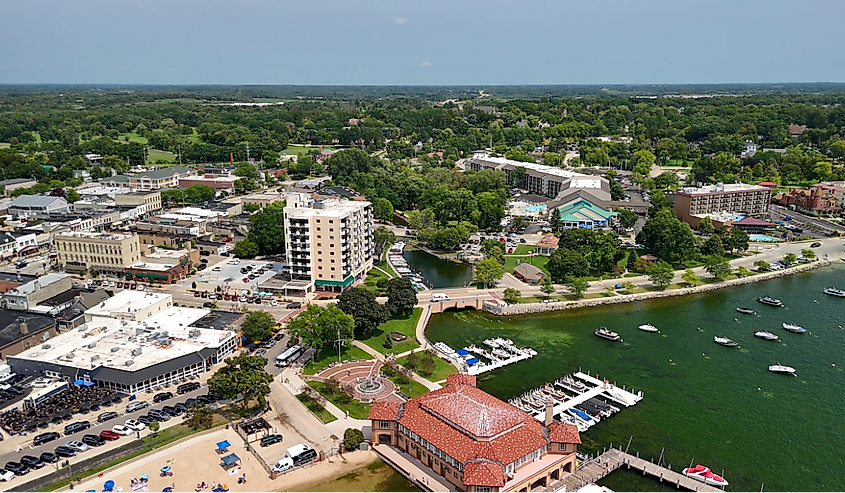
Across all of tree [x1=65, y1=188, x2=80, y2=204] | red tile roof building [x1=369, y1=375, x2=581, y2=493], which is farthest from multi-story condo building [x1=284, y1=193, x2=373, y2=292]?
tree [x1=65, y1=188, x2=80, y2=204]

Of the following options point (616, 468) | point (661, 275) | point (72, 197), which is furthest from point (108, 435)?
point (72, 197)

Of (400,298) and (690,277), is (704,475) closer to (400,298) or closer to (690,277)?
(400,298)

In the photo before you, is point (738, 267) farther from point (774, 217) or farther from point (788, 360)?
point (774, 217)

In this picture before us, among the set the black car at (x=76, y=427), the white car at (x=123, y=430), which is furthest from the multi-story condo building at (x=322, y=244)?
the black car at (x=76, y=427)

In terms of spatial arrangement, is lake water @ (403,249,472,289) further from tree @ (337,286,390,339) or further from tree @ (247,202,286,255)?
tree @ (247,202,286,255)

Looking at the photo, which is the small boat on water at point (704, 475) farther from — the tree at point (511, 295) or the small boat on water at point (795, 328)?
the small boat on water at point (795, 328)

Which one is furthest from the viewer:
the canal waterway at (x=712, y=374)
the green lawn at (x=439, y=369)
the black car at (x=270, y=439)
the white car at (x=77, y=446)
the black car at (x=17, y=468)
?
the green lawn at (x=439, y=369)
